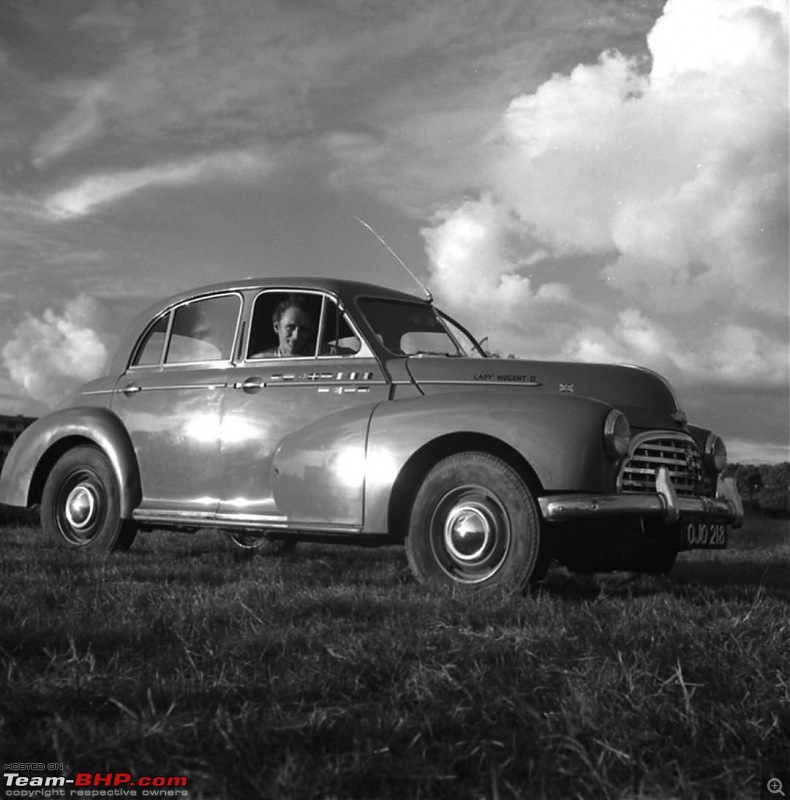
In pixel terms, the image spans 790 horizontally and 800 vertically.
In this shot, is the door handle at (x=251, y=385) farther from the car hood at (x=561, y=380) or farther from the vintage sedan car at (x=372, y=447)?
the car hood at (x=561, y=380)

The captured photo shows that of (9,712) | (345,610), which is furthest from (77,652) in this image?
(345,610)

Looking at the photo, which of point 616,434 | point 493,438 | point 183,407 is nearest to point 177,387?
point 183,407

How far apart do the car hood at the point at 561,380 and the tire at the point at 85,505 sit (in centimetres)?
232

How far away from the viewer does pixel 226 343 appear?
5.87m

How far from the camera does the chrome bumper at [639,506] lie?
13.7 ft

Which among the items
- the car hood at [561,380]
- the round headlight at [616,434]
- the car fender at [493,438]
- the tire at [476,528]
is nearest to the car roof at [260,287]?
the car hood at [561,380]

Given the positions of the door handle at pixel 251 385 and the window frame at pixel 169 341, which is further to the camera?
the window frame at pixel 169 341

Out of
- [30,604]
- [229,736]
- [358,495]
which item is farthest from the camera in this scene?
[358,495]

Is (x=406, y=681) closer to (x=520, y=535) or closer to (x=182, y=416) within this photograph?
(x=520, y=535)

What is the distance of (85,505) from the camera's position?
6227 millimetres

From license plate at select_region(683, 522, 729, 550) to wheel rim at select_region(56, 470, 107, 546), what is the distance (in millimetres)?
3733

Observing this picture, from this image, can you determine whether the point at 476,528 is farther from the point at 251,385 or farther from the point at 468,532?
the point at 251,385

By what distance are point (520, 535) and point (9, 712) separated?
2.55 metres

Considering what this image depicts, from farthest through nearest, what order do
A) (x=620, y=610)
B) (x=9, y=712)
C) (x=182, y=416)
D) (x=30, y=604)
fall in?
(x=182, y=416), (x=620, y=610), (x=30, y=604), (x=9, y=712)
